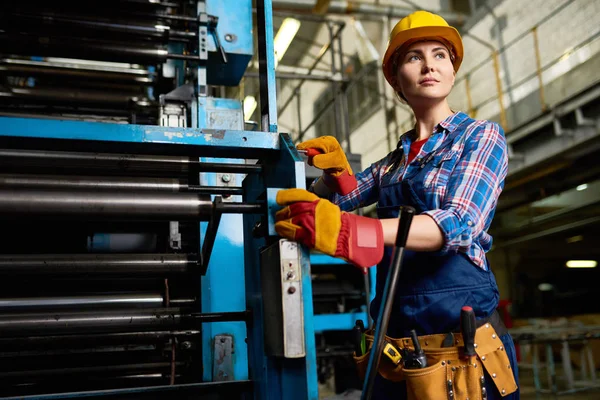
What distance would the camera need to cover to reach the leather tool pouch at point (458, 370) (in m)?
1.30

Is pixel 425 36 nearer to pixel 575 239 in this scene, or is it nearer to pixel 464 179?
pixel 464 179

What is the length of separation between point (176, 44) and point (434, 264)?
1.82 meters

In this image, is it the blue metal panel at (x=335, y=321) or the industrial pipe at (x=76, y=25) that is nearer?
the industrial pipe at (x=76, y=25)

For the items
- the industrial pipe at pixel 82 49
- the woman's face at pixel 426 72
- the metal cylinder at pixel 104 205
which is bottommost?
the metal cylinder at pixel 104 205

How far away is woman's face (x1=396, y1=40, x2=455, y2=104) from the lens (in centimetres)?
157

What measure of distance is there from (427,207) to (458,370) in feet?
1.42

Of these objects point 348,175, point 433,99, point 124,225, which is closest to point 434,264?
point 348,175

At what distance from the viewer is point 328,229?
3.65 feet

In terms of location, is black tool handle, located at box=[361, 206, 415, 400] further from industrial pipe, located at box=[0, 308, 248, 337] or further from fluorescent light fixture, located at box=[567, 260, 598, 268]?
fluorescent light fixture, located at box=[567, 260, 598, 268]

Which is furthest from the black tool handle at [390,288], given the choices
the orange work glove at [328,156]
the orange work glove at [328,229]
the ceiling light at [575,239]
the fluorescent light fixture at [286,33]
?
the ceiling light at [575,239]

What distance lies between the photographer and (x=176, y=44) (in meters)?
2.60

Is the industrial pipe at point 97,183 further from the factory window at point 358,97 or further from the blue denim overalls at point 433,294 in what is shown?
the factory window at point 358,97

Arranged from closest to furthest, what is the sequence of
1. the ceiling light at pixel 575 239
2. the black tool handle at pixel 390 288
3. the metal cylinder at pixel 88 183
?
the black tool handle at pixel 390 288, the metal cylinder at pixel 88 183, the ceiling light at pixel 575 239

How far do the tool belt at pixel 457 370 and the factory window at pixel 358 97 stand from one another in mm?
7969
